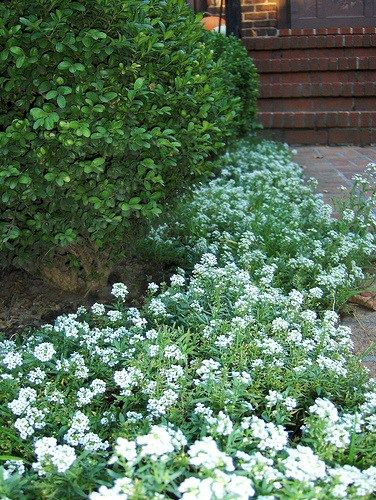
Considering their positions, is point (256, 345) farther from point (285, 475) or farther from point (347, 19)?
point (347, 19)

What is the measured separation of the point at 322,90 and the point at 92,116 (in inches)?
272

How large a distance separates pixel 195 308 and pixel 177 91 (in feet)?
2.85

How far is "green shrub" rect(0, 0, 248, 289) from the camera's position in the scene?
9.11 ft

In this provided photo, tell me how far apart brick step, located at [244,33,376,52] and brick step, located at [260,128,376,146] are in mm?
1302

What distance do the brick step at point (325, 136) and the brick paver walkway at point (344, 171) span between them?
0.21 meters

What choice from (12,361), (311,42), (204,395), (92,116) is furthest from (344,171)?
(12,361)

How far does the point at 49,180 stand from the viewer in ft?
9.29

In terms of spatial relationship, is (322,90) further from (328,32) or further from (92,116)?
(92,116)

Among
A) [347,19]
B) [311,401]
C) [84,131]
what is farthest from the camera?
[347,19]

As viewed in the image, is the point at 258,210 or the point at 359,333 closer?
the point at 359,333

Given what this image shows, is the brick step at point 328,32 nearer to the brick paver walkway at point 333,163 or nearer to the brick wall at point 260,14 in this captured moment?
the brick wall at point 260,14

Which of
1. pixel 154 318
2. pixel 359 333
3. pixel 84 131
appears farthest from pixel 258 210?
pixel 84 131

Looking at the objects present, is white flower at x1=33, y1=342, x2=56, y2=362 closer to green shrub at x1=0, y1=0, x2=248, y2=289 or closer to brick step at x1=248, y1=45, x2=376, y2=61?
green shrub at x1=0, y1=0, x2=248, y2=289

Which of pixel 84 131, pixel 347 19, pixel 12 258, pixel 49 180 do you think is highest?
pixel 347 19
